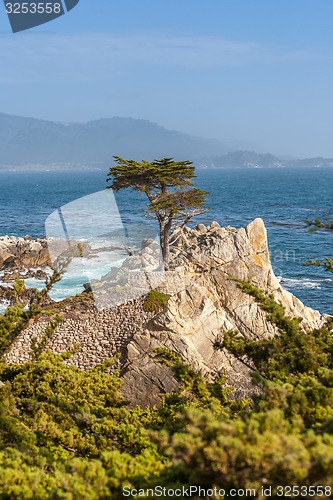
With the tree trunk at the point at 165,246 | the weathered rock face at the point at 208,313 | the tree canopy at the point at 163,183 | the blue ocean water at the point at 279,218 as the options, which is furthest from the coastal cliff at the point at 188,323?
the blue ocean water at the point at 279,218

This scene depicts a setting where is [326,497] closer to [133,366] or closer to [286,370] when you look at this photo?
[286,370]

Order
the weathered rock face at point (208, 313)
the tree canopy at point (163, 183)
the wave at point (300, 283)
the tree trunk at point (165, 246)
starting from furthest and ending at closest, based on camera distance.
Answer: the wave at point (300, 283) < the tree canopy at point (163, 183) < the tree trunk at point (165, 246) < the weathered rock face at point (208, 313)

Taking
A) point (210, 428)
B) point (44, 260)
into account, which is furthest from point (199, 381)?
point (44, 260)

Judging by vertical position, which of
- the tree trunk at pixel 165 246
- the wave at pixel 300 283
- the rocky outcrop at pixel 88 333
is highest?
the tree trunk at pixel 165 246

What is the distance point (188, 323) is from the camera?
60.6ft

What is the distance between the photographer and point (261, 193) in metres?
102

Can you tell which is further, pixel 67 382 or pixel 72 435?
pixel 67 382

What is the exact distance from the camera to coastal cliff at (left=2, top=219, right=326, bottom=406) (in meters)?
16.9

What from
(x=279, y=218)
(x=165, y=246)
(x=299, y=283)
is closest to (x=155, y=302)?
(x=165, y=246)

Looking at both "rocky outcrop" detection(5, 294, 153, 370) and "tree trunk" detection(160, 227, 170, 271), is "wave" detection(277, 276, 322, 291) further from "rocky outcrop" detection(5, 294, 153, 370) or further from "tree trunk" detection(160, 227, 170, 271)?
"rocky outcrop" detection(5, 294, 153, 370)

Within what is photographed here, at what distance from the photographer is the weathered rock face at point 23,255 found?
39.2 meters

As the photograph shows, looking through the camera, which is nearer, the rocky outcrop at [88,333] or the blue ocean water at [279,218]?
the rocky outcrop at [88,333]

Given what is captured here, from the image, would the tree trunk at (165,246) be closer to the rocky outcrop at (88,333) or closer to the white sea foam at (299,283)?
the rocky outcrop at (88,333)

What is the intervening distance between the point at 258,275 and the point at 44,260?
21.3 meters
